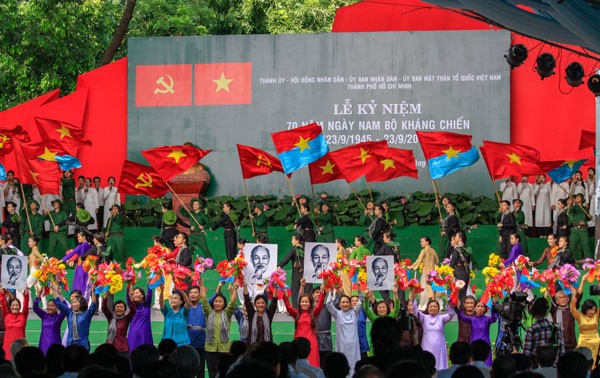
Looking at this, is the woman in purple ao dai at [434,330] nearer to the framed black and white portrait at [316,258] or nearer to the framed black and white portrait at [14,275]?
the framed black and white portrait at [316,258]

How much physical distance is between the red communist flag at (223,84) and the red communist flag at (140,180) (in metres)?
4.66

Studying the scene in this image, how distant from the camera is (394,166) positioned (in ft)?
72.0

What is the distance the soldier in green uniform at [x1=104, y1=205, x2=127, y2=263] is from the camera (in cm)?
2189

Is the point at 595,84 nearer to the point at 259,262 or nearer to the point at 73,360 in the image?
the point at 259,262

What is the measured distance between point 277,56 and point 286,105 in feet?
3.45

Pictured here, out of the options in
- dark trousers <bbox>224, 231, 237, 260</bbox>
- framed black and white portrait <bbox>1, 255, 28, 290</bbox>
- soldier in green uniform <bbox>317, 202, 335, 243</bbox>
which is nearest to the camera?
framed black and white portrait <bbox>1, 255, 28, 290</bbox>

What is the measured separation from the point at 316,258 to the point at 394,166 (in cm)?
731

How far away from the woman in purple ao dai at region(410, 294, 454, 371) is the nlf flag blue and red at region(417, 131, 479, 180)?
667 cm

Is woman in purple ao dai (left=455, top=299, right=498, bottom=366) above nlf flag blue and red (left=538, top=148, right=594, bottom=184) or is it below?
below

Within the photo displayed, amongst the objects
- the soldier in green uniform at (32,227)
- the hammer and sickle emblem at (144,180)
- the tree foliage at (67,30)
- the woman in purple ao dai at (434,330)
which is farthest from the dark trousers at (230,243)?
the tree foliage at (67,30)

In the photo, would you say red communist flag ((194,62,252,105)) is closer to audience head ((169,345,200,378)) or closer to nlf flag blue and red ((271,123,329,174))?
nlf flag blue and red ((271,123,329,174))

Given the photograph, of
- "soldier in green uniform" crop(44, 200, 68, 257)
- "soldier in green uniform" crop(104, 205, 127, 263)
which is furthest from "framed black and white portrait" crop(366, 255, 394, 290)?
"soldier in green uniform" crop(44, 200, 68, 257)

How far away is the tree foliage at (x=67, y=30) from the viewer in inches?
1167

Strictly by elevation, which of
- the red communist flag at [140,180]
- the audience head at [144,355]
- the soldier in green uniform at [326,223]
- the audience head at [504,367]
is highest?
the red communist flag at [140,180]
